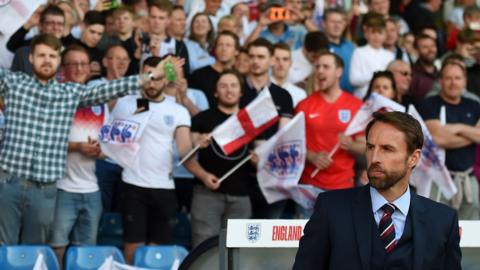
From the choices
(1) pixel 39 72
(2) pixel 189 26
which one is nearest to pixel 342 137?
(1) pixel 39 72

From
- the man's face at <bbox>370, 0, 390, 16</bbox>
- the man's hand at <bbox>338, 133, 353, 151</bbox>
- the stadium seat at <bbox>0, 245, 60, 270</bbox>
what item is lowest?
the stadium seat at <bbox>0, 245, 60, 270</bbox>

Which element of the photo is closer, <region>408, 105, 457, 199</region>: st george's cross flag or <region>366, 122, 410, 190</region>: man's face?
<region>366, 122, 410, 190</region>: man's face

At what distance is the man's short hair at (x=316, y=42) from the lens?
12031 mm

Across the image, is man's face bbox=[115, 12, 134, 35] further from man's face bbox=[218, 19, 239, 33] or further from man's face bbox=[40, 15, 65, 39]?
man's face bbox=[40, 15, 65, 39]

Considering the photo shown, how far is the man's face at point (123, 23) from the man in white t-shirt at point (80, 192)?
2.50 metres

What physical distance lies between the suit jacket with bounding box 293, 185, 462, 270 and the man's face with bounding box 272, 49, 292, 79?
6.45m

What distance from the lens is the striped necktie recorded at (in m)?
4.82

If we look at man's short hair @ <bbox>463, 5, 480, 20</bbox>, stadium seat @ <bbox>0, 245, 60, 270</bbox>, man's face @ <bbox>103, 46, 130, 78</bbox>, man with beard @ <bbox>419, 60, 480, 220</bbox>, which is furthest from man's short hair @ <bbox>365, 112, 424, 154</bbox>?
man's short hair @ <bbox>463, 5, 480, 20</bbox>

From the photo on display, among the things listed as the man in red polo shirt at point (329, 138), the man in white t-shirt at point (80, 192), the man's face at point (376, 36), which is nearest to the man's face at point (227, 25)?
the man's face at point (376, 36)

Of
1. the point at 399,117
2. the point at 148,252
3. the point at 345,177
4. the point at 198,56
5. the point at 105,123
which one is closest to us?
the point at 399,117

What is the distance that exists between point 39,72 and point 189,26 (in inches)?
167

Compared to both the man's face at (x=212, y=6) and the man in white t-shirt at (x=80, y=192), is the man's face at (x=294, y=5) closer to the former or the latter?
the man's face at (x=212, y=6)

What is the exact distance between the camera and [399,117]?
16.1 feet

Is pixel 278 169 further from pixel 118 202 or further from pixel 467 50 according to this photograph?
pixel 467 50
